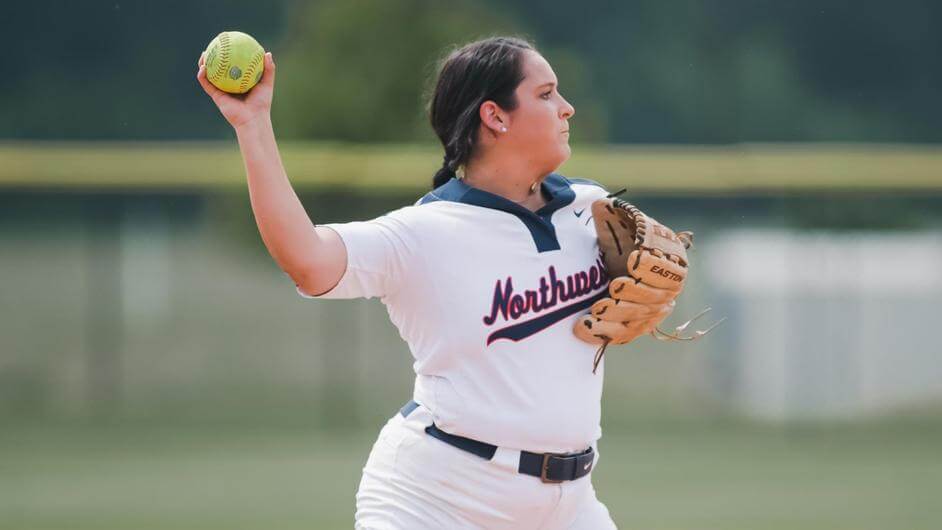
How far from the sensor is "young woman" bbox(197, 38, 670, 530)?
213 centimetres

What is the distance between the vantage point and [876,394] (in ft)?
26.1

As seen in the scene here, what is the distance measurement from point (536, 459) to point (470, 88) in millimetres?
637

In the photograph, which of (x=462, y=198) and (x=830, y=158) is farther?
(x=830, y=158)

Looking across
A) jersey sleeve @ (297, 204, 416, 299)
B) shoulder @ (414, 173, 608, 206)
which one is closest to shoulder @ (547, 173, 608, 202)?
shoulder @ (414, 173, 608, 206)

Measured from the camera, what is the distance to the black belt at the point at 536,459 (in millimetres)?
2148

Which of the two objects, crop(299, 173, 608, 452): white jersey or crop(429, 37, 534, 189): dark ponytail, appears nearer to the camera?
crop(299, 173, 608, 452): white jersey

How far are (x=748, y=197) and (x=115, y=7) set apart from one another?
690cm

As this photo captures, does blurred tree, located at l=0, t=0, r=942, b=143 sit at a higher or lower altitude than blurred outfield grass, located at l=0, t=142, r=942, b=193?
higher

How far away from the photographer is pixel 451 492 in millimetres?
2150

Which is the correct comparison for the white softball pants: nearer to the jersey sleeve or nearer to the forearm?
the jersey sleeve

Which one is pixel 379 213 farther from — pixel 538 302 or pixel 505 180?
pixel 538 302

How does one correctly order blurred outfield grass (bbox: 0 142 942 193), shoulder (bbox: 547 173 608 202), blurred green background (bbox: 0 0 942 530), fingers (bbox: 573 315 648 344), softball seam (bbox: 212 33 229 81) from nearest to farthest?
softball seam (bbox: 212 33 229 81) → fingers (bbox: 573 315 648 344) → shoulder (bbox: 547 173 608 202) → blurred green background (bbox: 0 0 942 530) → blurred outfield grass (bbox: 0 142 942 193)

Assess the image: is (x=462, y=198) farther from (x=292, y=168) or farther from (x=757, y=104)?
(x=757, y=104)

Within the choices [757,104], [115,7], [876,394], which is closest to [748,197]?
[876,394]
